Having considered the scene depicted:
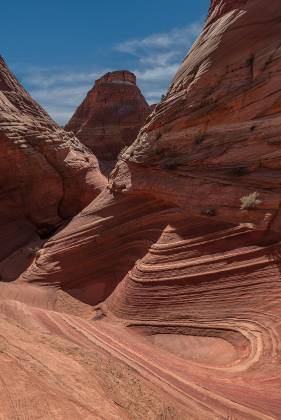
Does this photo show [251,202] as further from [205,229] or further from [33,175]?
[33,175]

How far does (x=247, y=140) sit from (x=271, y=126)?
2.12 ft

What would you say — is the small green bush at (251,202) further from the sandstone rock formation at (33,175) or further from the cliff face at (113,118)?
the cliff face at (113,118)

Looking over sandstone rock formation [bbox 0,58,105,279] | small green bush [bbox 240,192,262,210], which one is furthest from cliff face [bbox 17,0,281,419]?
sandstone rock formation [bbox 0,58,105,279]

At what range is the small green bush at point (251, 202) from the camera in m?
8.39

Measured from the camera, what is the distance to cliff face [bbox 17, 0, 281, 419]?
6914 mm

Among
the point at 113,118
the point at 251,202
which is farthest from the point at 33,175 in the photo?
the point at 113,118

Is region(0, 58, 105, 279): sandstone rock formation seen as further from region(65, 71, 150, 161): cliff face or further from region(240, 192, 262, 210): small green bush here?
region(65, 71, 150, 161): cliff face

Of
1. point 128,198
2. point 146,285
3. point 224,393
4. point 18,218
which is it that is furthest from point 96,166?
point 224,393

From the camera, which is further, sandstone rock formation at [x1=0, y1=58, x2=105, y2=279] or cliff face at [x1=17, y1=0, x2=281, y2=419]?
sandstone rock formation at [x1=0, y1=58, x2=105, y2=279]

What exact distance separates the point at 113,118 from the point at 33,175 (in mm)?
19610

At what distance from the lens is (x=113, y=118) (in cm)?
3456

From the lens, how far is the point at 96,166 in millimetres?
18328

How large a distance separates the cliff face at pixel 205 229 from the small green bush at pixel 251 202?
0.17 ft

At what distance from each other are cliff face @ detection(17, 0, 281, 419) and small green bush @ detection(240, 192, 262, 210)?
2.0 inches
